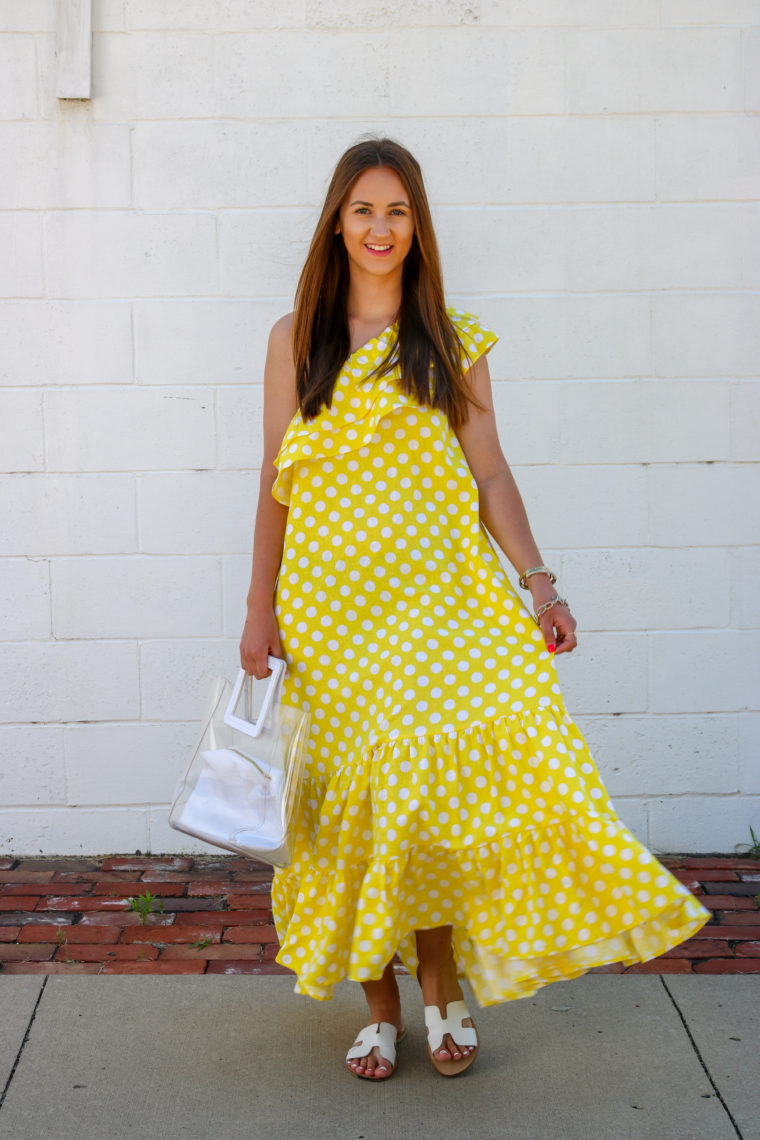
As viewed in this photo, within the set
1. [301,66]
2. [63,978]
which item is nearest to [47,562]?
[63,978]

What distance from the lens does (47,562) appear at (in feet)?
12.9

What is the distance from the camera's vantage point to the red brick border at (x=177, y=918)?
10.6ft

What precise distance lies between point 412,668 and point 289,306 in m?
1.72

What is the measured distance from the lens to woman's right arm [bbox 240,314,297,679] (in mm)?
2648

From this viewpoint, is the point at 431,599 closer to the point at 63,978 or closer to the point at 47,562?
the point at 63,978

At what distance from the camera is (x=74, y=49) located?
3711 mm

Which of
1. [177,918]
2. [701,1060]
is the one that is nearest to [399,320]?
[701,1060]

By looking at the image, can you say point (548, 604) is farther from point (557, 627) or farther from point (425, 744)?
point (425, 744)

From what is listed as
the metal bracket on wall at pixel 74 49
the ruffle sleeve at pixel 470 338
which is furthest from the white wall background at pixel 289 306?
the ruffle sleeve at pixel 470 338

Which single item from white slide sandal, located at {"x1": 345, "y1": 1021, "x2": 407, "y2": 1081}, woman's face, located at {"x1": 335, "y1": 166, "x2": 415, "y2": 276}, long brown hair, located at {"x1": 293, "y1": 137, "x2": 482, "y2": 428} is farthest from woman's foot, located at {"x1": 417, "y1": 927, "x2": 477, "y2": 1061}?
woman's face, located at {"x1": 335, "y1": 166, "x2": 415, "y2": 276}

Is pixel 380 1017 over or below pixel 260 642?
below

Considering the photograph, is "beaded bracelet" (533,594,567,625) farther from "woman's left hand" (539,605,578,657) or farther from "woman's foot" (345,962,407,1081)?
"woman's foot" (345,962,407,1081)

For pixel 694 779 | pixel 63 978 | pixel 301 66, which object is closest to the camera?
pixel 63 978

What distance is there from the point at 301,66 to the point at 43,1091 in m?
2.95
